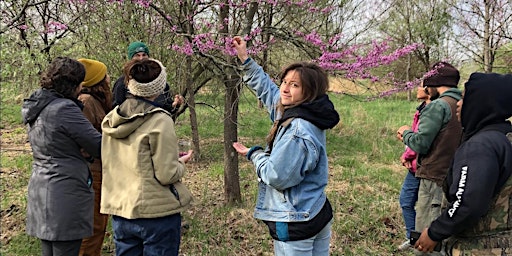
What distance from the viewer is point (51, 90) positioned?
2.72m

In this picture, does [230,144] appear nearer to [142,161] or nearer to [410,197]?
[410,197]

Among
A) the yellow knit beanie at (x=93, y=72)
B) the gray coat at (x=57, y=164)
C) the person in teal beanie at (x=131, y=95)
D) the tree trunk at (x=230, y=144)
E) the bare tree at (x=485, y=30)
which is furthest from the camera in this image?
the bare tree at (x=485, y=30)

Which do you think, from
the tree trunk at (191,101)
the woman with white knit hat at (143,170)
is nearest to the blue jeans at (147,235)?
the woman with white knit hat at (143,170)

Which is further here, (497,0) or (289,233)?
(497,0)

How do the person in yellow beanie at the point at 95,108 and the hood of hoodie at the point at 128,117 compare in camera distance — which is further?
the person in yellow beanie at the point at 95,108

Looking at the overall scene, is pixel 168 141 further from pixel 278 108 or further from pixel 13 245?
pixel 13 245

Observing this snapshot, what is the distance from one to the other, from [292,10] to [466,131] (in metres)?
3.16

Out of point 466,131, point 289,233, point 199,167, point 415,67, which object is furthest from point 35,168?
point 415,67

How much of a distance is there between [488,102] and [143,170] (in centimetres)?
182

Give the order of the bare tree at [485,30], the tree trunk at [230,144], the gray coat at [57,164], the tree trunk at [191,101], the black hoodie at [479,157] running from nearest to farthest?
1. the black hoodie at [479,157]
2. the gray coat at [57,164]
3. the tree trunk at [230,144]
4. the tree trunk at [191,101]
5. the bare tree at [485,30]

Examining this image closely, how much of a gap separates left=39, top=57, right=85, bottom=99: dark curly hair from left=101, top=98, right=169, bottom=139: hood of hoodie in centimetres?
47

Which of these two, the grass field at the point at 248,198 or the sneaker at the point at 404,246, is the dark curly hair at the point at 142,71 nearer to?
the grass field at the point at 248,198

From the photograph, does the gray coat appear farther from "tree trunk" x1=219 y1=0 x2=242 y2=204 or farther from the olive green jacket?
"tree trunk" x1=219 y1=0 x2=242 y2=204

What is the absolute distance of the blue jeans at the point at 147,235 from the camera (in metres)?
2.44
